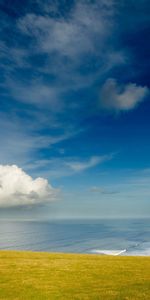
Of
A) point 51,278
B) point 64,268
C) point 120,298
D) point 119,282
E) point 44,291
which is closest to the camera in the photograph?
point 120,298

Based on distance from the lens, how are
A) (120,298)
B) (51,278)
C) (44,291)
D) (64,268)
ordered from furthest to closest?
(64,268) < (51,278) < (44,291) < (120,298)

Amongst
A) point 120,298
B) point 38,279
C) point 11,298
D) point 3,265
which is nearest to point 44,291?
point 11,298

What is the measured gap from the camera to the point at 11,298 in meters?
15.0

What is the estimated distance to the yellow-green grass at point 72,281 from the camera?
15.5 m

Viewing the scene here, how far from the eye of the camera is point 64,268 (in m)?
24.8

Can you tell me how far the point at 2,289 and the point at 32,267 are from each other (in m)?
8.35

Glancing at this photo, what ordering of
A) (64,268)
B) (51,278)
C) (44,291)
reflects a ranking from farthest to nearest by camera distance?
(64,268), (51,278), (44,291)

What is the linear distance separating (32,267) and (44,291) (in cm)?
907

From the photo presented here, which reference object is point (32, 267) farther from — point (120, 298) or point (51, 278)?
point (120, 298)

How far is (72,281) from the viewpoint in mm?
19406

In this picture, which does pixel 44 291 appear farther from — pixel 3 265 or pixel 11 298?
pixel 3 265

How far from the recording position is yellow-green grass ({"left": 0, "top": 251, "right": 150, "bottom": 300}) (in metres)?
15.5

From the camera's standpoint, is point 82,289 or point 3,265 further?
point 3,265

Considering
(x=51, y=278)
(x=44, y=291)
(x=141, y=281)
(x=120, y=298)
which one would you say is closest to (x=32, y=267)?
(x=51, y=278)
